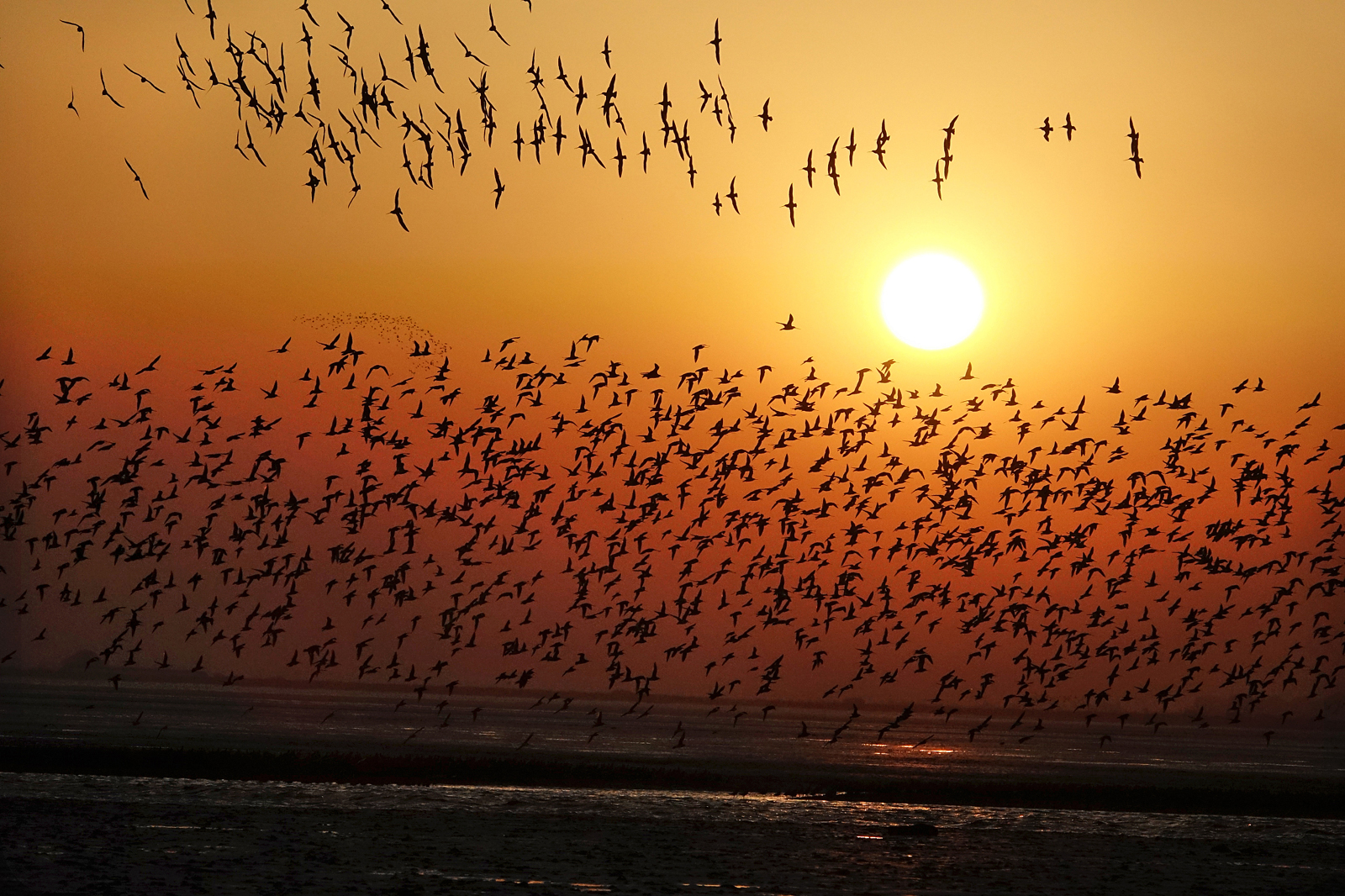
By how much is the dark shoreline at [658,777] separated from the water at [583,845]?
12.4 ft

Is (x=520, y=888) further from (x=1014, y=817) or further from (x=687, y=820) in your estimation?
(x=1014, y=817)

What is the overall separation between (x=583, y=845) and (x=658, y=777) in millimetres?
30035

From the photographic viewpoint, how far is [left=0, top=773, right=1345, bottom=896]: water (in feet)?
125

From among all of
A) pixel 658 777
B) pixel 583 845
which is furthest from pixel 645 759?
pixel 583 845

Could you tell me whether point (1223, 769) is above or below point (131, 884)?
below

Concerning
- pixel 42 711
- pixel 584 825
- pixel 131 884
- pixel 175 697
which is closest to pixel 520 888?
pixel 131 884

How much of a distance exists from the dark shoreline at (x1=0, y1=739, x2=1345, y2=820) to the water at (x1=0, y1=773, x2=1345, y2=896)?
12.4 ft

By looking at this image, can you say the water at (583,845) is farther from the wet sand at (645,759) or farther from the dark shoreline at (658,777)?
the wet sand at (645,759)

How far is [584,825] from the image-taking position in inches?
2044

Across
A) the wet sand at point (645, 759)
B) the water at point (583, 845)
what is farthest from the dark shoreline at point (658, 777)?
the water at point (583, 845)

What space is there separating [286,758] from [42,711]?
198 ft

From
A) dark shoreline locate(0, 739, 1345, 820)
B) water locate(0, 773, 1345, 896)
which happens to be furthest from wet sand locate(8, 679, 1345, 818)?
water locate(0, 773, 1345, 896)

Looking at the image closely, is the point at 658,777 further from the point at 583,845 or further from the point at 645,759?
the point at 583,845

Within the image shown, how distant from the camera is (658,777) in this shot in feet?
249
